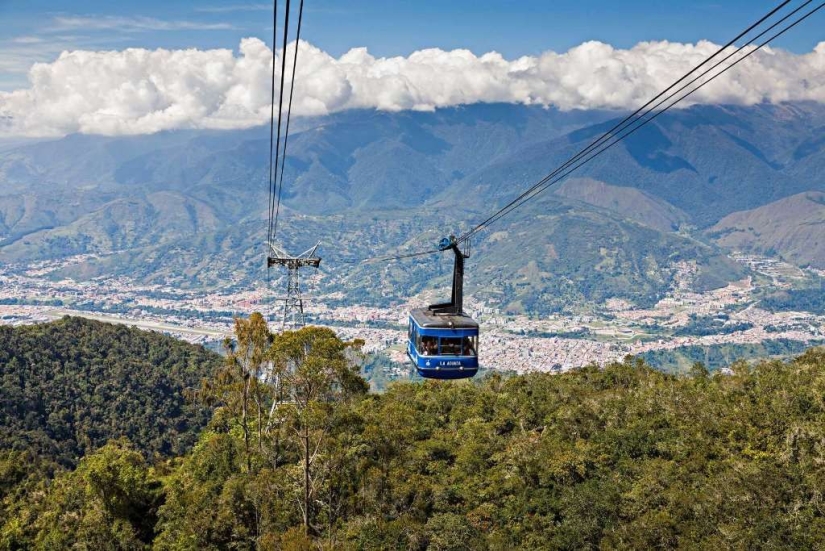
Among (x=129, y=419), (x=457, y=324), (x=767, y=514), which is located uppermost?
(x=457, y=324)

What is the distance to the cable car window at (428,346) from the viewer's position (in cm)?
2614

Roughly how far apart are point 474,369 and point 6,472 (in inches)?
1521

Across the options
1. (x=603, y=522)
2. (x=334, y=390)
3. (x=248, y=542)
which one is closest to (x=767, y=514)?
(x=603, y=522)

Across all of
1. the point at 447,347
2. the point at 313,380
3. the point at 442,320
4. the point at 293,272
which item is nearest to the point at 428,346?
the point at 447,347

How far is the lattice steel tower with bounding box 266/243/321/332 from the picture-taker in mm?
41125

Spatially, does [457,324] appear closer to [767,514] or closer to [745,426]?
[767,514]

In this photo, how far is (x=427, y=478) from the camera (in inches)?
1650

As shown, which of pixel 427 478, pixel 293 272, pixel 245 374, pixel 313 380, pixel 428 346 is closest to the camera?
pixel 428 346

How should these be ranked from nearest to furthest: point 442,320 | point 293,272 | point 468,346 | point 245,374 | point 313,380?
point 468,346 < point 442,320 < point 313,380 < point 245,374 < point 293,272

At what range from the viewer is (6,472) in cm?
4875

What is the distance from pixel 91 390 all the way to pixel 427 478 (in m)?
57.3

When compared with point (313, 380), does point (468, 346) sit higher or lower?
higher

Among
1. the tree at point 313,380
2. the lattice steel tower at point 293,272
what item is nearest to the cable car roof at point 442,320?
the tree at point 313,380

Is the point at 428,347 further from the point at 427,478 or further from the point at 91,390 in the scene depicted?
the point at 91,390
